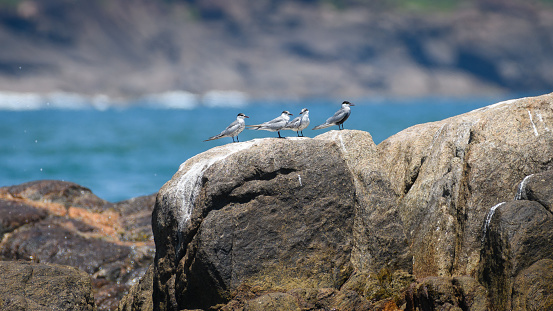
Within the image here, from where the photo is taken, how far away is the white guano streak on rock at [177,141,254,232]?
9055mm

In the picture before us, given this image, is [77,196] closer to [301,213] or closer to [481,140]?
[301,213]

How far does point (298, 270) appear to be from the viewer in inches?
328

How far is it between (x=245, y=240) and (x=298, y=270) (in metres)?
0.83

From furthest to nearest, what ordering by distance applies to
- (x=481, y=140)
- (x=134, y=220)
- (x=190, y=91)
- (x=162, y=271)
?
(x=190, y=91), (x=134, y=220), (x=162, y=271), (x=481, y=140)

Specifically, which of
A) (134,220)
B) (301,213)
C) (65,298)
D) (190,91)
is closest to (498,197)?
(301,213)

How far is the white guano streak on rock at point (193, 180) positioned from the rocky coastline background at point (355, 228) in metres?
0.03

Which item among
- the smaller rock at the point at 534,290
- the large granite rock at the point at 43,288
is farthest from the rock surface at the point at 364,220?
the large granite rock at the point at 43,288

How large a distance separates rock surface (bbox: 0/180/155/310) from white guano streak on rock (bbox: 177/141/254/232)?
3.76m

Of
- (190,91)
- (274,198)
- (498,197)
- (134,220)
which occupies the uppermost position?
(190,91)

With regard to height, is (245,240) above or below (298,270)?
above

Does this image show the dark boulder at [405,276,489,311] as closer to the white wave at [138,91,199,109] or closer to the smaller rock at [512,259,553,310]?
the smaller rock at [512,259,553,310]

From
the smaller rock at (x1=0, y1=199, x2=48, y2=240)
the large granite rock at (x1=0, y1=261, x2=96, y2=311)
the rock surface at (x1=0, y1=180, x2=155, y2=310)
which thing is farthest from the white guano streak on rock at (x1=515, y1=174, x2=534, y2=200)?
the smaller rock at (x1=0, y1=199, x2=48, y2=240)

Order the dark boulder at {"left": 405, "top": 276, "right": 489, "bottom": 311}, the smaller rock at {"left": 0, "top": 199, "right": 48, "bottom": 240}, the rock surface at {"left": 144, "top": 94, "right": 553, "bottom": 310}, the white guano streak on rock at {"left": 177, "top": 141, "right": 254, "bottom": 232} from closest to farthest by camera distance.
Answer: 1. the dark boulder at {"left": 405, "top": 276, "right": 489, "bottom": 311}
2. the rock surface at {"left": 144, "top": 94, "right": 553, "bottom": 310}
3. the white guano streak on rock at {"left": 177, "top": 141, "right": 254, "bottom": 232}
4. the smaller rock at {"left": 0, "top": 199, "right": 48, "bottom": 240}

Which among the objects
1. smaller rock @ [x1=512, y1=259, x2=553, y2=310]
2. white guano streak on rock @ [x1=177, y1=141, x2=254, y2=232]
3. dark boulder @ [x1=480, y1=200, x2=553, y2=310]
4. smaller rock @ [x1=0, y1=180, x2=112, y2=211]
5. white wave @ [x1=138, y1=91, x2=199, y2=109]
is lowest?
smaller rock @ [x1=512, y1=259, x2=553, y2=310]
